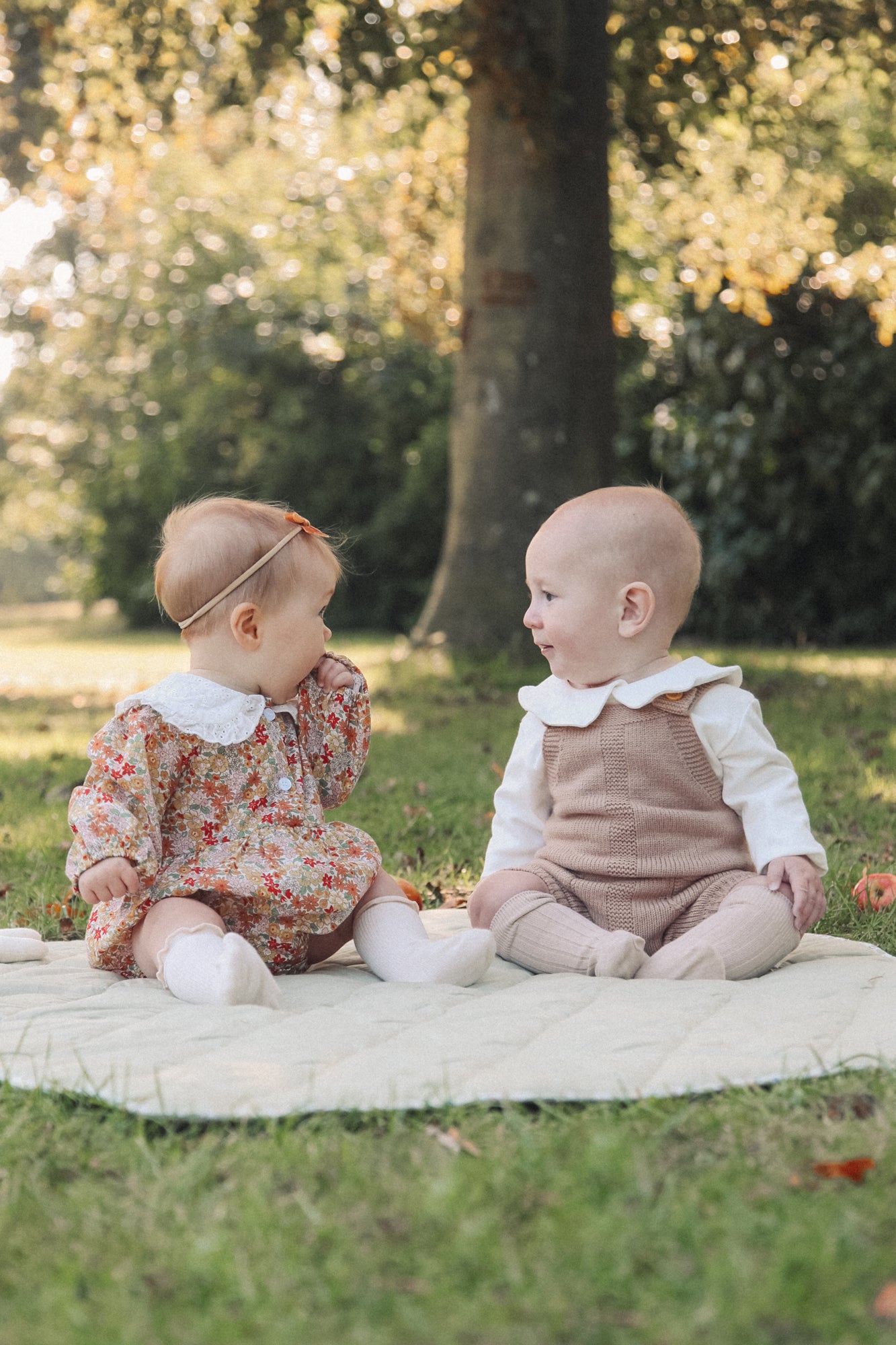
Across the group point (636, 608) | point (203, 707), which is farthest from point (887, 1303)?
point (203, 707)

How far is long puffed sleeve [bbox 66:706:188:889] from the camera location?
2.74 m

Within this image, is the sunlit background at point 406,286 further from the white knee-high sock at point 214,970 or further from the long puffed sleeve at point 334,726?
the white knee-high sock at point 214,970

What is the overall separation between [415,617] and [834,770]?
11961 millimetres

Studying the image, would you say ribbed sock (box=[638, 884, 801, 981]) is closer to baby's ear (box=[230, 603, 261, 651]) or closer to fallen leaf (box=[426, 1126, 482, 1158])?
fallen leaf (box=[426, 1126, 482, 1158])

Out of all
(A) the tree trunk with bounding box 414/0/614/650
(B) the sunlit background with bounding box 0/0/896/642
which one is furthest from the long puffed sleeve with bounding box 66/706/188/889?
(B) the sunlit background with bounding box 0/0/896/642

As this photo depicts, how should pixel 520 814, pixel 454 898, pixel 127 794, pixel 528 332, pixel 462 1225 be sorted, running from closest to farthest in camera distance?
pixel 462 1225 → pixel 127 794 → pixel 520 814 → pixel 454 898 → pixel 528 332

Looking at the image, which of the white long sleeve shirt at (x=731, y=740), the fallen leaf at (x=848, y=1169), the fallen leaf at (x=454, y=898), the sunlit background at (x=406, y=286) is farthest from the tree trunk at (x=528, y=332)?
the fallen leaf at (x=848, y=1169)

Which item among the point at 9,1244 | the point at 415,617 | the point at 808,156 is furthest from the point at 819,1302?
the point at 415,617

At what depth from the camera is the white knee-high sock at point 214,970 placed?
2543mm

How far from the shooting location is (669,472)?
14312mm

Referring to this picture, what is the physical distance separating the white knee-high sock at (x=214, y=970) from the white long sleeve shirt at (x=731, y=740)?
739 mm

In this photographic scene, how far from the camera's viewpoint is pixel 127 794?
9.28ft

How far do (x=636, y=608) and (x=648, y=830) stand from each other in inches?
19.3

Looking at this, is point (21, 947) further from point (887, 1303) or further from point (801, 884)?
point (887, 1303)
